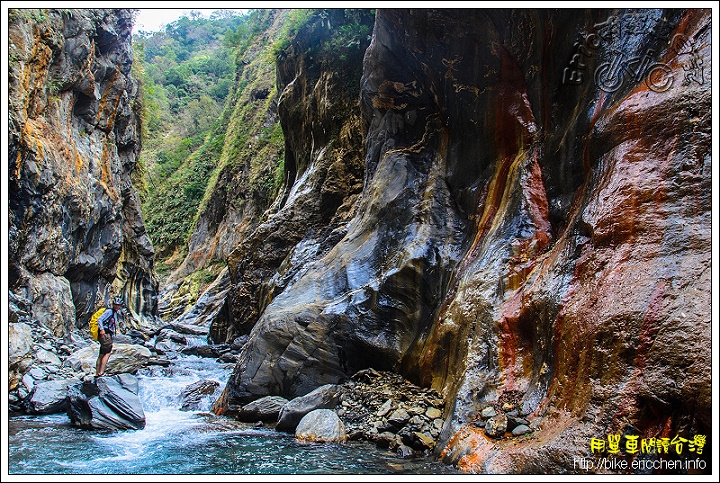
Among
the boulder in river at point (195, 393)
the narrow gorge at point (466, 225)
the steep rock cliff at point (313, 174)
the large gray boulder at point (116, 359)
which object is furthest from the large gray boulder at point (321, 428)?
the large gray boulder at point (116, 359)

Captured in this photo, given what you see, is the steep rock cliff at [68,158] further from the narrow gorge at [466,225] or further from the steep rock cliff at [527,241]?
the steep rock cliff at [527,241]

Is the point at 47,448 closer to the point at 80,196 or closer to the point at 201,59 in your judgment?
the point at 80,196

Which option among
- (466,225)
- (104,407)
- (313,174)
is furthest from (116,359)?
(466,225)

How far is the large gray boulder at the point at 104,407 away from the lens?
7395mm

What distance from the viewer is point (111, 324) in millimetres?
8781

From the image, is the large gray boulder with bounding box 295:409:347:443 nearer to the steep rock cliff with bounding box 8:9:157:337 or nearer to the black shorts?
the black shorts

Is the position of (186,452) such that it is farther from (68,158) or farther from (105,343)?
(68,158)

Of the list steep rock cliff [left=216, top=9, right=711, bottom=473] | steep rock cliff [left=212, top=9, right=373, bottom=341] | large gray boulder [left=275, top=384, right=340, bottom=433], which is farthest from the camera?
A: steep rock cliff [left=212, top=9, right=373, bottom=341]

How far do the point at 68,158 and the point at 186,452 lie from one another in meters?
12.8

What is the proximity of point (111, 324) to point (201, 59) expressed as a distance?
71226 mm

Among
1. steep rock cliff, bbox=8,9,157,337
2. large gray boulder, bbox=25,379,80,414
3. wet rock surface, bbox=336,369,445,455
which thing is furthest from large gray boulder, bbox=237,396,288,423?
steep rock cliff, bbox=8,9,157,337

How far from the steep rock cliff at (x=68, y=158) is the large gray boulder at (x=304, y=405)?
28.1 ft

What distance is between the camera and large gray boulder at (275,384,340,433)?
7.19 m

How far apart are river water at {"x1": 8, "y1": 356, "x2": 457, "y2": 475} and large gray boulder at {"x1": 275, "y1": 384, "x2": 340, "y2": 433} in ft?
0.85
